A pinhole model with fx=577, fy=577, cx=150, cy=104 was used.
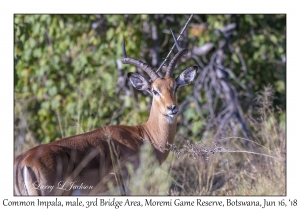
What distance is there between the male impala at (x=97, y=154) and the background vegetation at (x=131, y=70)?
235 centimetres

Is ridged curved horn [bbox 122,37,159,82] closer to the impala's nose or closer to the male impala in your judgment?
the male impala

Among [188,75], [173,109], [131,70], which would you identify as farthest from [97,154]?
[131,70]

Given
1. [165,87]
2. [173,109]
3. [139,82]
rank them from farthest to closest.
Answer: [139,82]
[165,87]
[173,109]

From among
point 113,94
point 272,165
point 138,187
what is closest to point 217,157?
point 272,165

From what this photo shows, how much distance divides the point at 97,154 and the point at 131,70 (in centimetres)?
380

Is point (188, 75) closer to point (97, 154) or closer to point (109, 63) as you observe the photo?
point (97, 154)

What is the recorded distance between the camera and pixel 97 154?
6.14 metres

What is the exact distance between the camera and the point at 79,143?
6.13 metres

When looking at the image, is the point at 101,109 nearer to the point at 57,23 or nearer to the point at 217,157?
the point at 57,23

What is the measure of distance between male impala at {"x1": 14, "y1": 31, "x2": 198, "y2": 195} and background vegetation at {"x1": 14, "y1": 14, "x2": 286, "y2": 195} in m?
2.35

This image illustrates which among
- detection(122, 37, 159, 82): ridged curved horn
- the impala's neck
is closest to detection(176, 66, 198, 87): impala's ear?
detection(122, 37, 159, 82): ridged curved horn
